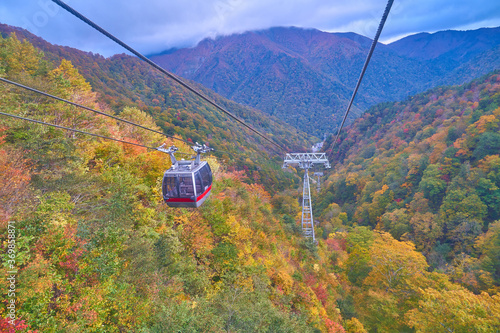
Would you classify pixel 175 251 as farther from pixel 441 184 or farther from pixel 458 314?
pixel 441 184

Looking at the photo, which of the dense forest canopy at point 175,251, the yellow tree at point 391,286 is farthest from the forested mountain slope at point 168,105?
the yellow tree at point 391,286

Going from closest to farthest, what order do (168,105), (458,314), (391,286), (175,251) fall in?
(175,251), (458,314), (391,286), (168,105)

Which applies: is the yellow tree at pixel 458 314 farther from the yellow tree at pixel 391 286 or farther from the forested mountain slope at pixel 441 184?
the forested mountain slope at pixel 441 184

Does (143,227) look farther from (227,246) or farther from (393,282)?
(393,282)

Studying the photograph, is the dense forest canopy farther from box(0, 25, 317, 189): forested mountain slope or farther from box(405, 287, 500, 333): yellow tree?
box(0, 25, 317, 189): forested mountain slope

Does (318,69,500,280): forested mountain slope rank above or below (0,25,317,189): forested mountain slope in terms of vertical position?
below

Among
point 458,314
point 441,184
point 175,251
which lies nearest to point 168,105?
point 175,251

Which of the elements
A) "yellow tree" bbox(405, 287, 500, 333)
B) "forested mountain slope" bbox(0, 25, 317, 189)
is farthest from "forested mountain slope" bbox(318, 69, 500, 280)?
"forested mountain slope" bbox(0, 25, 317, 189)

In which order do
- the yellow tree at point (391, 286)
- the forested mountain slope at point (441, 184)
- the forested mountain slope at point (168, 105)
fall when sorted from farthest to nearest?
the forested mountain slope at point (168, 105) → the forested mountain slope at point (441, 184) → the yellow tree at point (391, 286)
